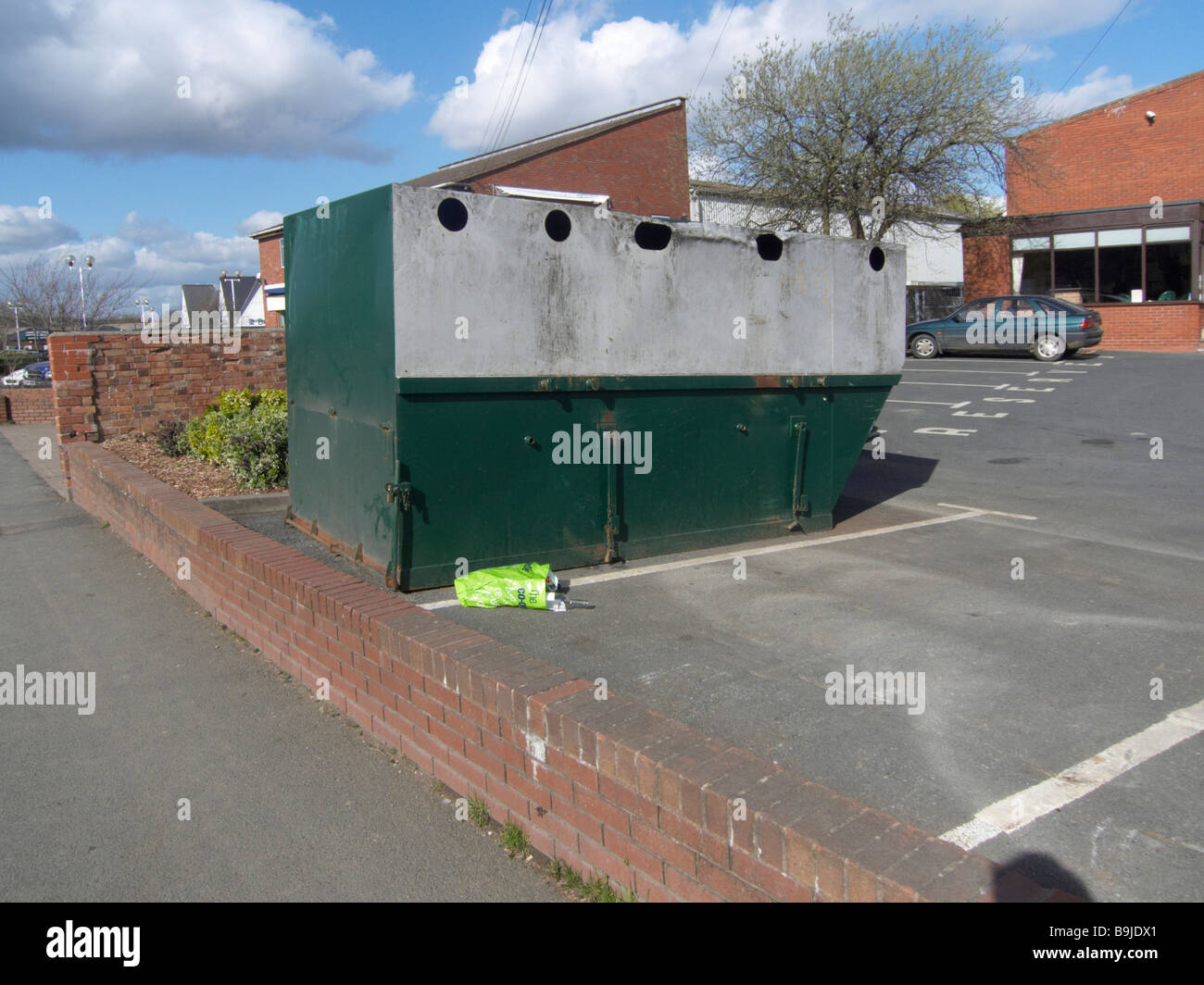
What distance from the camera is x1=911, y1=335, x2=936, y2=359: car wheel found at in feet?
82.8

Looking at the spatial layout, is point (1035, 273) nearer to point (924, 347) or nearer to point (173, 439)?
point (924, 347)

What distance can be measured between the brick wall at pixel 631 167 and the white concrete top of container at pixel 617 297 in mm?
24904

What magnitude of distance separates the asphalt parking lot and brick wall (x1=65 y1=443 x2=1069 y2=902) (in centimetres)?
63

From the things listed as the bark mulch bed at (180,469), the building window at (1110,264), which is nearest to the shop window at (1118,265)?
the building window at (1110,264)

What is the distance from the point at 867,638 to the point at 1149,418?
1216 cm

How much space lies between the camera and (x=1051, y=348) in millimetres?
22891

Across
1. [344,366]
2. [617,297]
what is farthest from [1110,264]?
[344,366]

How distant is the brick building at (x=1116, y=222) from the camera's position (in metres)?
27.3

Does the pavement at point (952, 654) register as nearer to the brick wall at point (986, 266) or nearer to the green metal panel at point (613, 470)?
the green metal panel at point (613, 470)

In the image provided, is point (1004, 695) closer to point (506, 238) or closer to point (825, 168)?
point (506, 238)

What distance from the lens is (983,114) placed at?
81.2 ft

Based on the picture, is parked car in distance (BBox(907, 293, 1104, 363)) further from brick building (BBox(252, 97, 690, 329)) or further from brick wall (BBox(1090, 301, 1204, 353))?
brick building (BBox(252, 97, 690, 329))

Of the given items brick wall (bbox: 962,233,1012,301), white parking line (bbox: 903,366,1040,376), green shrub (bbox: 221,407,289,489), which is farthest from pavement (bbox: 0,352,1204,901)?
brick wall (bbox: 962,233,1012,301)

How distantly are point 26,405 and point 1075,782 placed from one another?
25633mm
